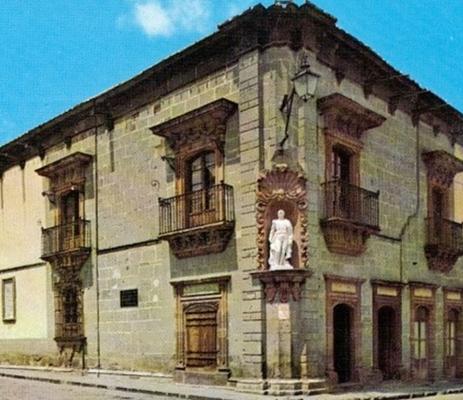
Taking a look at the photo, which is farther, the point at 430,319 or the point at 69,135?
the point at 69,135

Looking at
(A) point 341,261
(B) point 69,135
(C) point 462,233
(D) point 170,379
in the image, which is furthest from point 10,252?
(C) point 462,233

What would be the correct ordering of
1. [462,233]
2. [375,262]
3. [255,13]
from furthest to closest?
[462,233]
[375,262]
[255,13]

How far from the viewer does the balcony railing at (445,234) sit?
1725 centimetres

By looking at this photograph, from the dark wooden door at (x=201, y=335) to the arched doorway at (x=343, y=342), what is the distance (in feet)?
7.96

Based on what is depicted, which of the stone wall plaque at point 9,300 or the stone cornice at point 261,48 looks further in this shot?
the stone wall plaque at point 9,300

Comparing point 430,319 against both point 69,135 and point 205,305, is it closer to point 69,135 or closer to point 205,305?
point 205,305

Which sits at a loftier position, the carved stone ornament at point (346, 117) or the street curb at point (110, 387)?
the carved stone ornament at point (346, 117)

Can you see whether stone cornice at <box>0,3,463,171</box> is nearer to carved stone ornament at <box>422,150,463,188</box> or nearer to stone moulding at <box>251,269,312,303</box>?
carved stone ornament at <box>422,150,463,188</box>

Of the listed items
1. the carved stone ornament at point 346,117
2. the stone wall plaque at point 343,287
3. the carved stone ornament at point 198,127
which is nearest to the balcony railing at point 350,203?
the carved stone ornament at point 346,117

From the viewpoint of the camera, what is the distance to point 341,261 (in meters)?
14.0

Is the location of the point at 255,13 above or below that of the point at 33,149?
above

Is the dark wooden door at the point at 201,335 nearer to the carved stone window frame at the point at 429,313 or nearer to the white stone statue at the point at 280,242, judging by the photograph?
the white stone statue at the point at 280,242

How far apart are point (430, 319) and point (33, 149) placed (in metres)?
A: 12.0

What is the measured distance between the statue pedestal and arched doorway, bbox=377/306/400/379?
3.46 m
